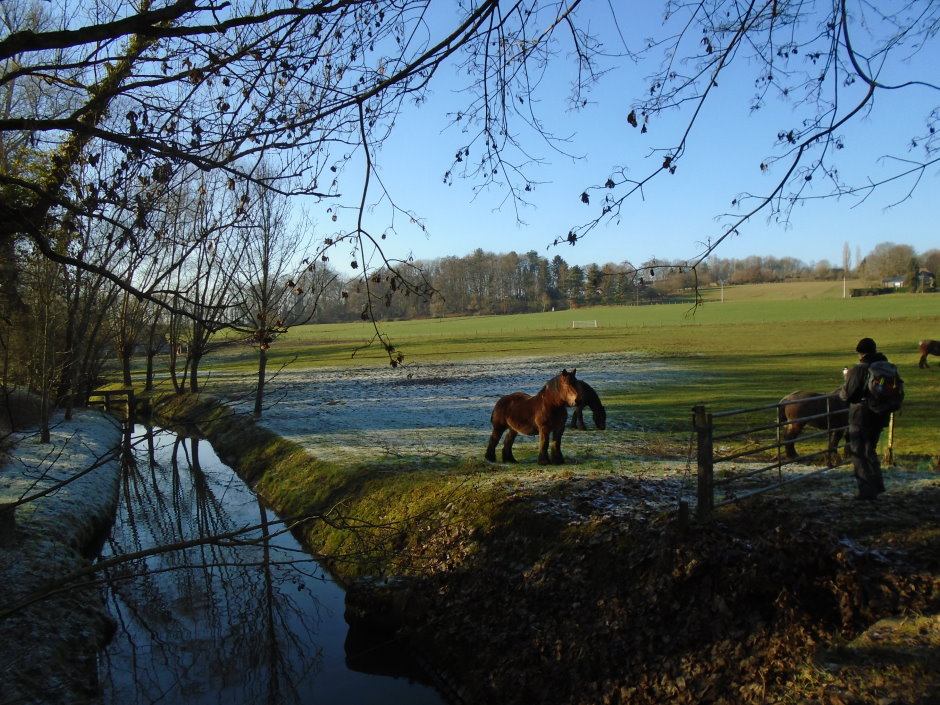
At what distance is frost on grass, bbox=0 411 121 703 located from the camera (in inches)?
291

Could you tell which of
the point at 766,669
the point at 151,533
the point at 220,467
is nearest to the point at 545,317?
the point at 220,467

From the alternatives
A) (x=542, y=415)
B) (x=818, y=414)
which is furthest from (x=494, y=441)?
(x=818, y=414)

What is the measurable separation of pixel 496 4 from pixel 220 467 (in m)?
19.4

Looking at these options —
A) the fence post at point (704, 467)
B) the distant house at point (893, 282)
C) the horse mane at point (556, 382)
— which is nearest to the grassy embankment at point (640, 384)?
the horse mane at point (556, 382)

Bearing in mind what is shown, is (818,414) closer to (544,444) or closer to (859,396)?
(859,396)

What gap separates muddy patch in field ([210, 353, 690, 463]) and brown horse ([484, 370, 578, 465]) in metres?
0.76

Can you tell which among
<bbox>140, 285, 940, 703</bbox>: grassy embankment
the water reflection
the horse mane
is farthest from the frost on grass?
the horse mane

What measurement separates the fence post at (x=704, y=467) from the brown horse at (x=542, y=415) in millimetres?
3715

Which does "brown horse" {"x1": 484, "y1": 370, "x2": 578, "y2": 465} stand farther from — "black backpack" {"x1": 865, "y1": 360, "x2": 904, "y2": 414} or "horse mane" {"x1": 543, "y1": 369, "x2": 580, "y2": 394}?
"black backpack" {"x1": 865, "y1": 360, "x2": 904, "y2": 414}

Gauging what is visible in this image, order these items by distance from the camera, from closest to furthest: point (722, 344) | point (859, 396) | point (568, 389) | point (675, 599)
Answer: point (675, 599), point (859, 396), point (568, 389), point (722, 344)

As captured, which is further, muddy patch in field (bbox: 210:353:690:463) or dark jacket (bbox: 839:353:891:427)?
muddy patch in field (bbox: 210:353:690:463)

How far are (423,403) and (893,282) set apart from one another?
75972mm

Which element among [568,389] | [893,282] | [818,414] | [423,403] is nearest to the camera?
[818,414]

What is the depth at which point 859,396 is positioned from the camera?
8.16 meters
